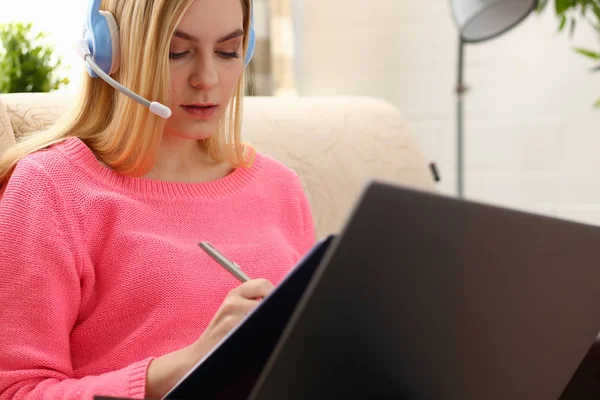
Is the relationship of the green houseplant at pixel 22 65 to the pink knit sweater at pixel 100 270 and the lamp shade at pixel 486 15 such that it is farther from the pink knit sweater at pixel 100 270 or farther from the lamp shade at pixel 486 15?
the lamp shade at pixel 486 15

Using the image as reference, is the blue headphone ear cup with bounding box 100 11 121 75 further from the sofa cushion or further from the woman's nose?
the sofa cushion

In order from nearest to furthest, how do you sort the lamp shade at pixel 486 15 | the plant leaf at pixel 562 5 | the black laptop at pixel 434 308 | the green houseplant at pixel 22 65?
1. the black laptop at pixel 434 308
2. the green houseplant at pixel 22 65
3. the lamp shade at pixel 486 15
4. the plant leaf at pixel 562 5

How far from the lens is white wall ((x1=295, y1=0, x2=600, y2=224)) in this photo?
8.93 ft

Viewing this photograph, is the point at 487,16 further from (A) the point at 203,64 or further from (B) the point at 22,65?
(A) the point at 203,64

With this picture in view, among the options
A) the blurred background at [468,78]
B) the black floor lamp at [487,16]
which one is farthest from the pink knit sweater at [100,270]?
the blurred background at [468,78]

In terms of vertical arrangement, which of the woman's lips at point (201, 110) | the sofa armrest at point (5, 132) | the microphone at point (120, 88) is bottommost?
the sofa armrest at point (5, 132)

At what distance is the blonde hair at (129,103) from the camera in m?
0.99

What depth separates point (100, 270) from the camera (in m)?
0.97

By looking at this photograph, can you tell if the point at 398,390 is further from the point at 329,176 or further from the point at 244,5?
the point at 329,176

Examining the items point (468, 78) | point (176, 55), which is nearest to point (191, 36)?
point (176, 55)

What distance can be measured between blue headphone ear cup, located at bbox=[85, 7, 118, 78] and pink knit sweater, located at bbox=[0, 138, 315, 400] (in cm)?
11

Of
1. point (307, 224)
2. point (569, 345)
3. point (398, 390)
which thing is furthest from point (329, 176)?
point (398, 390)

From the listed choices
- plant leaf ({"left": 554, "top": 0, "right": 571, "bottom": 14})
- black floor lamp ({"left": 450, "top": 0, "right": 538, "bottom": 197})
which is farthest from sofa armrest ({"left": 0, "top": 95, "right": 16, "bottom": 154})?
plant leaf ({"left": 554, "top": 0, "right": 571, "bottom": 14})

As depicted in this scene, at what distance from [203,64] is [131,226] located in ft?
0.73
